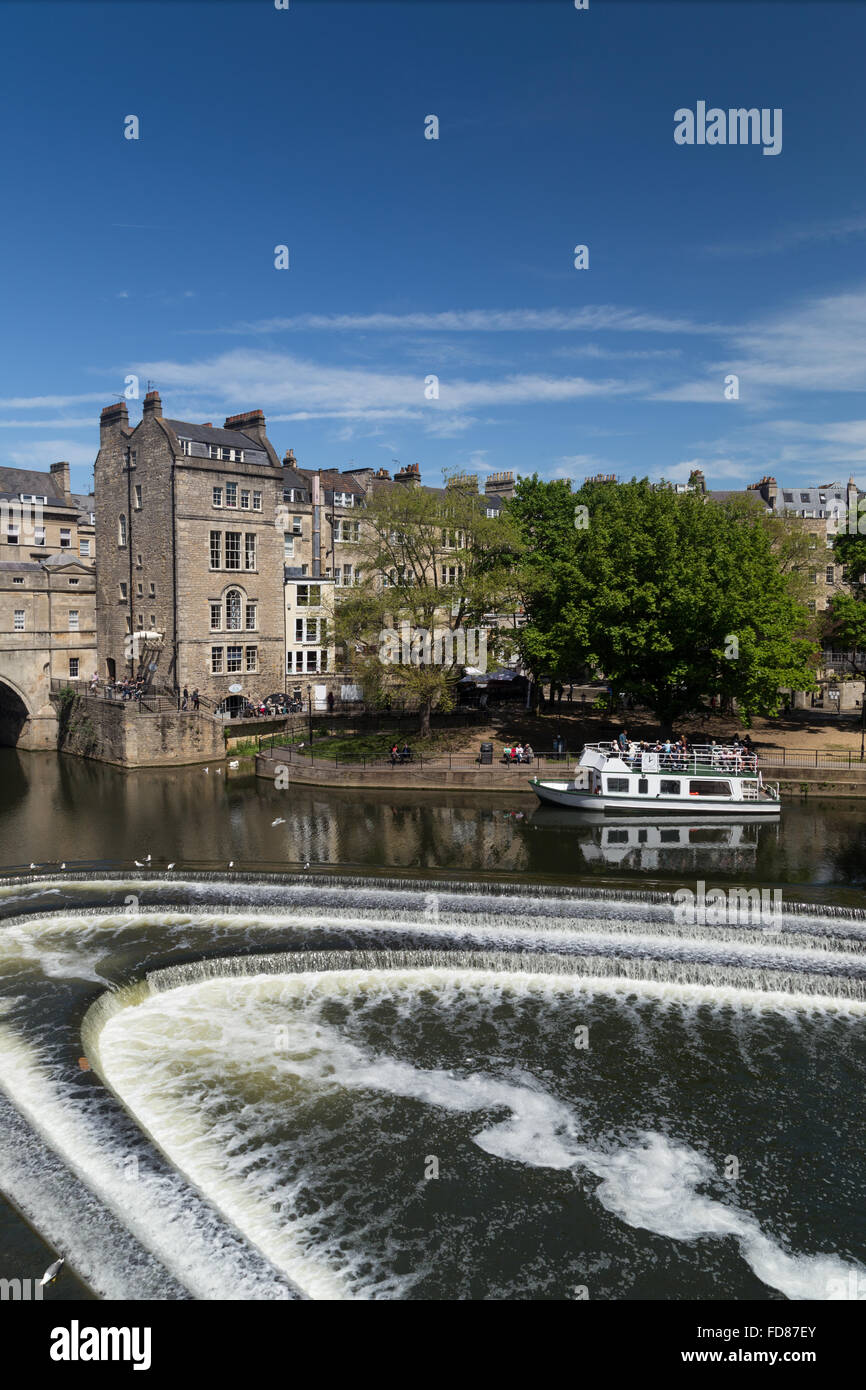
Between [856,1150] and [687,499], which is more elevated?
[687,499]

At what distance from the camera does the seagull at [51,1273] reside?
45.0 feet

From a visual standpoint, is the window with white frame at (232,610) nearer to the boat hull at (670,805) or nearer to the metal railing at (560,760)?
the metal railing at (560,760)

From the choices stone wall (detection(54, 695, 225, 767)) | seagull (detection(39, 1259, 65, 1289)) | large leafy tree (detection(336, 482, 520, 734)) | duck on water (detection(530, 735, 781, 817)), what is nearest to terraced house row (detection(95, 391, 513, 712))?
large leafy tree (detection(336, 482, 520, 734))

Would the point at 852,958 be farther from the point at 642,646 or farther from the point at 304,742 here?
the point at 304,742

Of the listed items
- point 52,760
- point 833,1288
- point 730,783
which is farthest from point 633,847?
point 52,760

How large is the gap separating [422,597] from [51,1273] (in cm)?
3832

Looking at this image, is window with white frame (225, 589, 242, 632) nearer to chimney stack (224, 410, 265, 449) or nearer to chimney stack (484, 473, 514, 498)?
chimney stack (224, 410, 265, 449)

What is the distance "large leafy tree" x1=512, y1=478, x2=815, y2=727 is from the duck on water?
21.8 feet

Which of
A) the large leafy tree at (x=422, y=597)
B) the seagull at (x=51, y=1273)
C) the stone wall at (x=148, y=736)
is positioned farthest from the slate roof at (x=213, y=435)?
the seagull at (x=51, y=1273)

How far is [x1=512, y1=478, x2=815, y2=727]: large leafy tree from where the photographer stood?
4634 cm

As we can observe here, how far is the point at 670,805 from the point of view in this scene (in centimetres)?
4069

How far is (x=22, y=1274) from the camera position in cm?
1400
